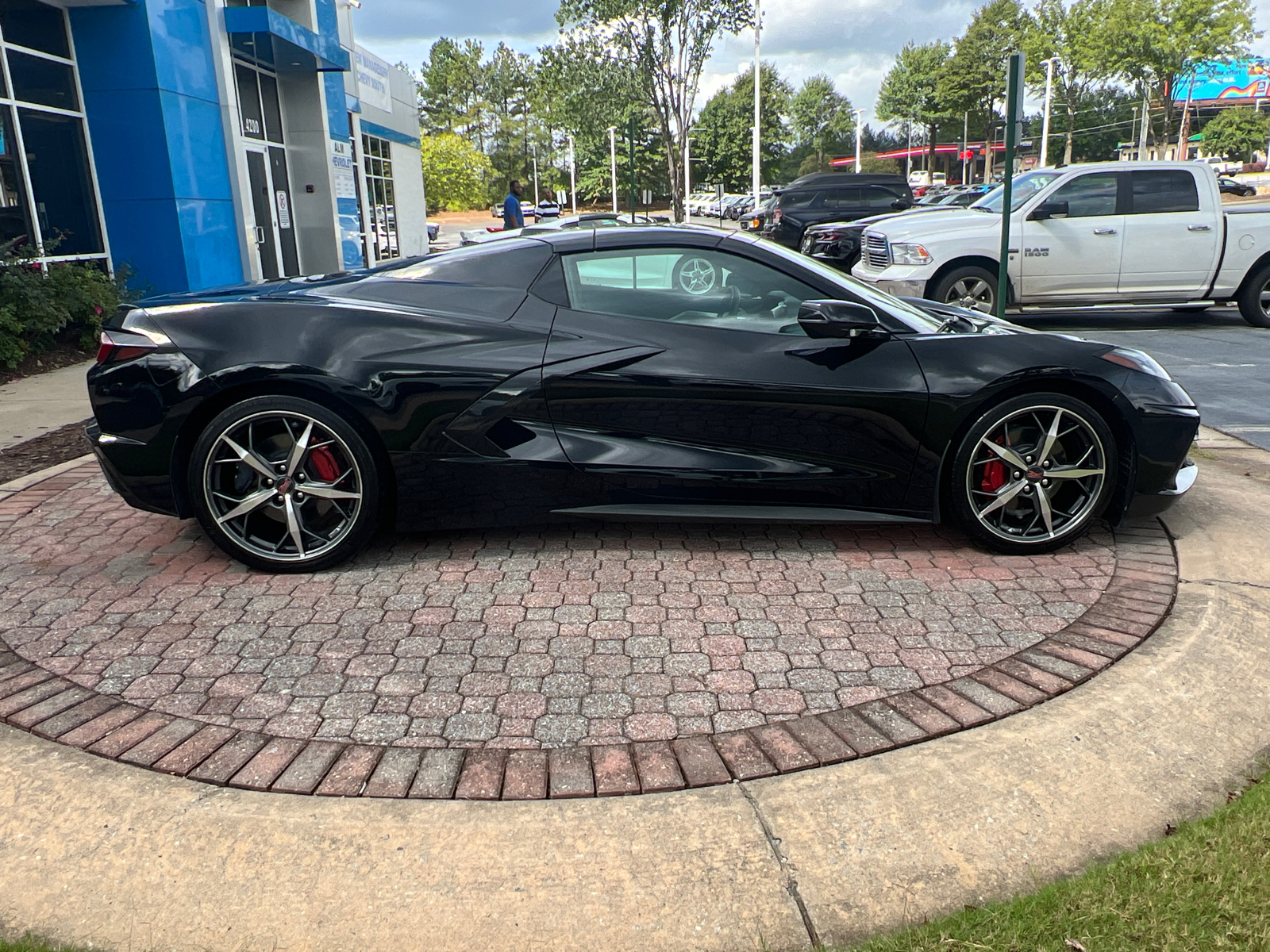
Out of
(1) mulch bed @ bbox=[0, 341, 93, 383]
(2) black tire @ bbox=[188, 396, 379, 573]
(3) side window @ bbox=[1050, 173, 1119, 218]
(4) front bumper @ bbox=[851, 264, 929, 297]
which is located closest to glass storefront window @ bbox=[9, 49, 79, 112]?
(1) mulch bed @ bbox=[0, 341, 93, 383]

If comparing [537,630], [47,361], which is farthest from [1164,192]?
[47,361]

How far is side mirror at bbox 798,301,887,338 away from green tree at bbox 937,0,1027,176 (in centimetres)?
7313

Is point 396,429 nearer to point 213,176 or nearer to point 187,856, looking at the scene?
point 187,856

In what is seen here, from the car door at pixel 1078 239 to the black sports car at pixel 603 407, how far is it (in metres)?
8.01

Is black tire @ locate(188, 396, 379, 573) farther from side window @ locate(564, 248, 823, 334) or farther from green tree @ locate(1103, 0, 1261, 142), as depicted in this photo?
green tree @ locate(1103, 0, 1261, 142)

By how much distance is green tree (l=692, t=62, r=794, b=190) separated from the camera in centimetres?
8631

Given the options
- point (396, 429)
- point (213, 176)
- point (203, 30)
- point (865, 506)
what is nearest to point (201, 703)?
point (396, 429)

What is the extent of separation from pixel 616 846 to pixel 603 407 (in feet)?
6.74

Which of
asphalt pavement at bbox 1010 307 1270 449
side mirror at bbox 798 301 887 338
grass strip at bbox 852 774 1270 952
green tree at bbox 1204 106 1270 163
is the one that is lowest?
asphalt pavement at bbox 1010 307 1270 449

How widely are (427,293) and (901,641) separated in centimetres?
237

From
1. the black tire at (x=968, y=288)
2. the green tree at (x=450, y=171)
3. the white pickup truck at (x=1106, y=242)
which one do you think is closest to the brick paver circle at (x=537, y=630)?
the black tire at (x=968, y=288)

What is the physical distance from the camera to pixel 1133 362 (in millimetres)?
4301

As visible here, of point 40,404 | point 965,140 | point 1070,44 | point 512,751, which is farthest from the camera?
point 965,140

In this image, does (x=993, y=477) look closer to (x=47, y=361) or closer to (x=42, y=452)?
(x=42, y=452)
